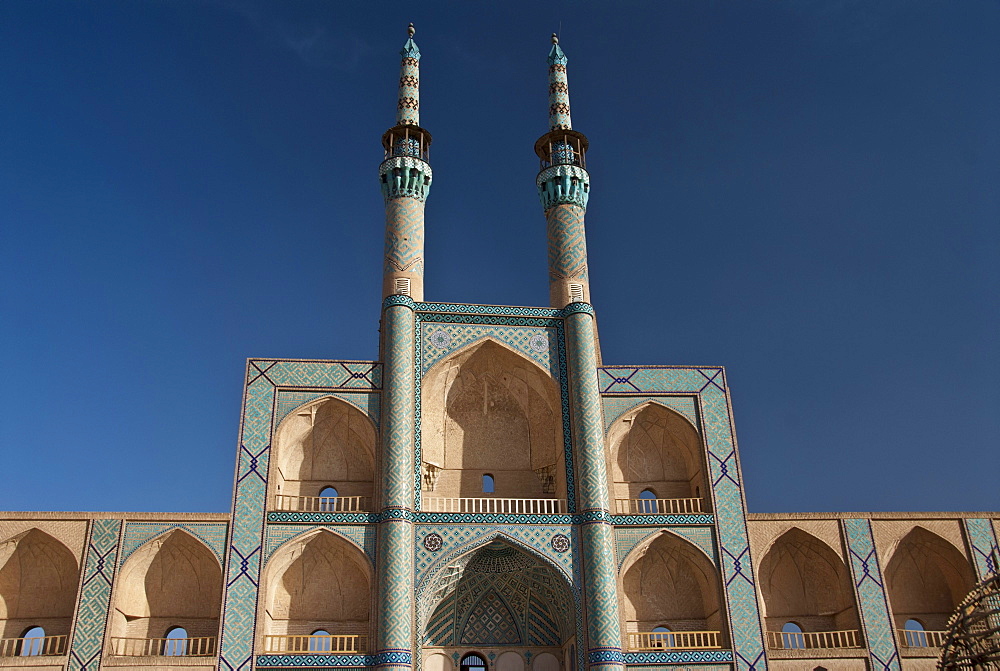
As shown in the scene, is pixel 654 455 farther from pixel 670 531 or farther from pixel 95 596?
pixel 95 596

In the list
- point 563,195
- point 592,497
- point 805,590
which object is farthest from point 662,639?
point 563,195

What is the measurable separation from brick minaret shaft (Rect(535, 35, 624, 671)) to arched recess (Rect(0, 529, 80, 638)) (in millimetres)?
9118

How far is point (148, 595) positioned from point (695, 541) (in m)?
9.94

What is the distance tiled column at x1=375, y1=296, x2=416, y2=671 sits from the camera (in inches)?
616

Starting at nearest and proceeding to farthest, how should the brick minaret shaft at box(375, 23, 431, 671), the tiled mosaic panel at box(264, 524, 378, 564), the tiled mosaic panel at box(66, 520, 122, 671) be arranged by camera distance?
1. the tiled mosaic panel at box(66, 520, 122, 671)
2. the brick minaret shaft at box(375, 23, 431, 671)
3. the tiled mosaic panel at box(264, 524, 378, 564)

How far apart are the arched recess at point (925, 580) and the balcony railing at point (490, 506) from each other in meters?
6.60

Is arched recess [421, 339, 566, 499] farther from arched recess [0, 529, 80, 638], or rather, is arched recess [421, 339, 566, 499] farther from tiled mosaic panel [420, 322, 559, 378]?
arched recess [0, 529, 80, 638]

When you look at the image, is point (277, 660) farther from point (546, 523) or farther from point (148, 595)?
point (546, 523)

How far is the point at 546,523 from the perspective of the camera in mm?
17047

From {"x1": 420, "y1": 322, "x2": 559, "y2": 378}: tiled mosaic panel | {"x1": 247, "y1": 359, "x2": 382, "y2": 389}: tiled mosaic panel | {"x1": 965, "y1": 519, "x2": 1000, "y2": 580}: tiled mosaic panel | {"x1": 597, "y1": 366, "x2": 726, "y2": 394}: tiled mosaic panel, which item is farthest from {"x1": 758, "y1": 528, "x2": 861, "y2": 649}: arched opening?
{"x1": 247, "y1": 359, "x2": 382, "y2": 389}: tiled mosaic panel

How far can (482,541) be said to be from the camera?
16.8 metres

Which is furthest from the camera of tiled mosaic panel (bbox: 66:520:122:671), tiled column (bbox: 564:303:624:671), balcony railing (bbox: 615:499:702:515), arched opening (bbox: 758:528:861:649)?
balcony railing (bbox: 615:499:702:515)

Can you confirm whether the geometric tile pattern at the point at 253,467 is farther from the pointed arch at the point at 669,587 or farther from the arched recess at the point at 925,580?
the arched recess at the point at 925,580

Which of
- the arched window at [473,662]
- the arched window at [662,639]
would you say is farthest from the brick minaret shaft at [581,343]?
the arched window at [473,662]
